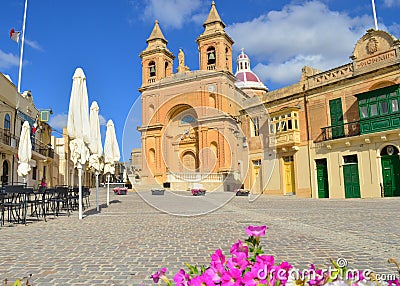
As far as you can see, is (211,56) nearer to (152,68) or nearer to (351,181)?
(152,68)

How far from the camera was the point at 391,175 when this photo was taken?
685 inches

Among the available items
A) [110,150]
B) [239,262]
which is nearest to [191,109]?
[110,150]

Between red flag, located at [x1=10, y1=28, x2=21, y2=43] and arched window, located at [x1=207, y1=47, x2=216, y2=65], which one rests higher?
arched window, located at [x1=207, y1=47, x2=216, y2=65]

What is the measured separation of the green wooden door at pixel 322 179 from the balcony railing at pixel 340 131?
150cm

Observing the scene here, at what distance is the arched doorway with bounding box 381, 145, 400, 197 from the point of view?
17203mm

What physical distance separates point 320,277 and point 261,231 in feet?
0.95

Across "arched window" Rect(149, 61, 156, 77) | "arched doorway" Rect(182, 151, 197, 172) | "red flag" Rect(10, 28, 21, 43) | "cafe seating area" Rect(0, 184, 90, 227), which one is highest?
"arched window" Rect(149, 61, 156, 77)

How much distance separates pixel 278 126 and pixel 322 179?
491 cm

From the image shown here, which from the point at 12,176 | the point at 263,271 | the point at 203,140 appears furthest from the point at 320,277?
the point at 203,140

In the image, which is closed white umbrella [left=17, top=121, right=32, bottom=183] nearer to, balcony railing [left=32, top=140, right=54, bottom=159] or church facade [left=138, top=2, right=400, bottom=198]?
church facade [left=138, top=2, right=400, bottom=198]

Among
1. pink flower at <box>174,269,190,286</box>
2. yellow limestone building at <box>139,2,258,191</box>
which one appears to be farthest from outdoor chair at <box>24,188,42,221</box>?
yellow limestone building at <box>139,2,258,191</box>

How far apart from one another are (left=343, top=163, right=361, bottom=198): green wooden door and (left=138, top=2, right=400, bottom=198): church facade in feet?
0.19

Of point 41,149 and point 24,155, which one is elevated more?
point 41,149

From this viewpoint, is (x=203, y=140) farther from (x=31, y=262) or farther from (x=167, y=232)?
(x=31, y=262)
